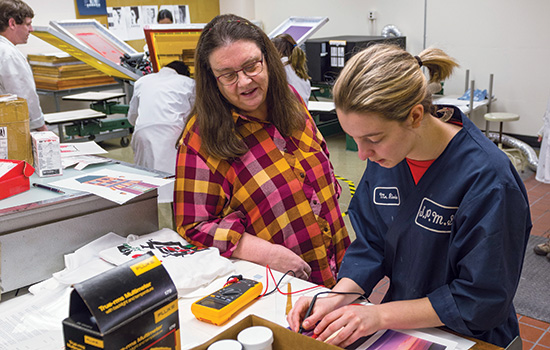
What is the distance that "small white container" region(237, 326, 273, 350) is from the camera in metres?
1.01

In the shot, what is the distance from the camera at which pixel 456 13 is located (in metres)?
5.73

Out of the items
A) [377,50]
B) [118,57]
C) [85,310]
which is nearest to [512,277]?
[377,50]

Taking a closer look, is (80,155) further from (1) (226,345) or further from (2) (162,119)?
(1) (226,345)

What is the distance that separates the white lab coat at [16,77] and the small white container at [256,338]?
125 inches

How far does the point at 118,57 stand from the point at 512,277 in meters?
3.69

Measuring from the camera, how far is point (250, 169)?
5.31 ft

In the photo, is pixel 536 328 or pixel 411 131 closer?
pixel 411 131

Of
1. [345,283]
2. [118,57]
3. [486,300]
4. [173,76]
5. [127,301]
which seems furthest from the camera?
[118,57]

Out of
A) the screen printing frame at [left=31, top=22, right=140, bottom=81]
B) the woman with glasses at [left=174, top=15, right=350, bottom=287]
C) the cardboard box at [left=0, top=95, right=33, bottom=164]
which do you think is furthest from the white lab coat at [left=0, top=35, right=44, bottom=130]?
the woman with glasses at [left=174, top=15, right=350, bottom=287]

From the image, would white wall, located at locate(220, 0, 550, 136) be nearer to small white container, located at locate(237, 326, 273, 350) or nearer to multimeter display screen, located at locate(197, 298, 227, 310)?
multimeter display screen, located at locate(197, 298, 227, 310)

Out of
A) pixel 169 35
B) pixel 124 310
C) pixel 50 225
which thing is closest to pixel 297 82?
pixel 169 35

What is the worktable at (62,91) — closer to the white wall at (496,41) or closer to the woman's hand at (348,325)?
the white wall at (496,41)

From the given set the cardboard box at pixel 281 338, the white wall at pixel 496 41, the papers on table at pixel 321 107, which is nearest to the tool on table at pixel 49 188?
the cardboard box at pixel 281 338

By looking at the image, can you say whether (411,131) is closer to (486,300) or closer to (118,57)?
(486,300)
